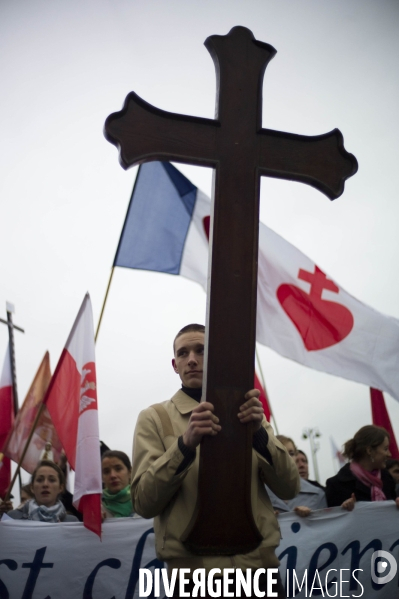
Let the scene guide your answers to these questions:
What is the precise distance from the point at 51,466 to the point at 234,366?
3153mm

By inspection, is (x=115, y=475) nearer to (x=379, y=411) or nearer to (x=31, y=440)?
(x=31, y=440)

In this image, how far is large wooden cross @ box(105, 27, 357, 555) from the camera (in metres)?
2.51

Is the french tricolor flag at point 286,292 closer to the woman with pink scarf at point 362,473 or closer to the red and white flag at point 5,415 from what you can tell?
the woman with pink scarf at point 362,473

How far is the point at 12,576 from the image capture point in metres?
4.85

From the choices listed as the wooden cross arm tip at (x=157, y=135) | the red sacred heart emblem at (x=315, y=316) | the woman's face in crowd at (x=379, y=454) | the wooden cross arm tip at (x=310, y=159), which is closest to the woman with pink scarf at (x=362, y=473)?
the woman's face in crowd at (x=379, y=454)

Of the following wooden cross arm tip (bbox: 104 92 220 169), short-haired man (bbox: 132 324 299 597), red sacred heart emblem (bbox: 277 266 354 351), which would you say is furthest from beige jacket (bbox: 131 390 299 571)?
red sacred heart emblem (bbox: 277 266 354 351)

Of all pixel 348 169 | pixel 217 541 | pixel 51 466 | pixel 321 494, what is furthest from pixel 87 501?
pixel 348 169

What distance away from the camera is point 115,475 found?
5645 millimetres

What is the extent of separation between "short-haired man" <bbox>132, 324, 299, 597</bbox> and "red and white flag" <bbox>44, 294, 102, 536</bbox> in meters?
2.33

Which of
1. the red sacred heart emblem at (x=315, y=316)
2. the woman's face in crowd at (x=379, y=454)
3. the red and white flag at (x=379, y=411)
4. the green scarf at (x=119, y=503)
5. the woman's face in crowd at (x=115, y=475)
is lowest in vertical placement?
the green scarf at (x=119, y=503)

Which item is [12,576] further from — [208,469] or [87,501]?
[208,469]

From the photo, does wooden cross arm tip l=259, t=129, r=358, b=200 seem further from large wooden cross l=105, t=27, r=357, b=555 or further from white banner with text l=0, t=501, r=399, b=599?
white banner with text l=0, t=501, r=399, b=599

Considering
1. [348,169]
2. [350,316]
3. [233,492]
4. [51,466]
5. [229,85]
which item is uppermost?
[350,316]

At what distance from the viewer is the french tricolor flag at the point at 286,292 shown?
282 inches
